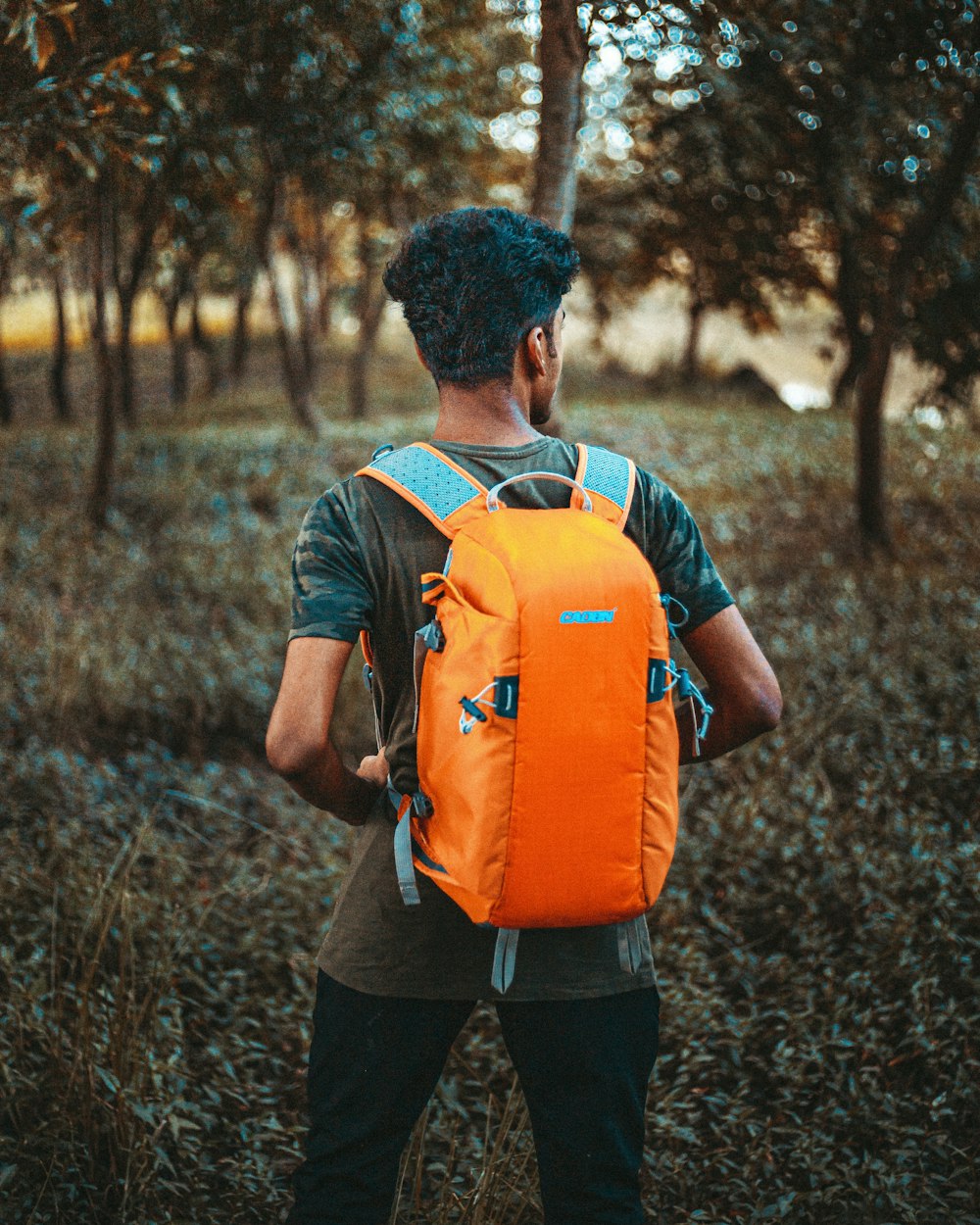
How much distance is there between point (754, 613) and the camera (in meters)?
7.61

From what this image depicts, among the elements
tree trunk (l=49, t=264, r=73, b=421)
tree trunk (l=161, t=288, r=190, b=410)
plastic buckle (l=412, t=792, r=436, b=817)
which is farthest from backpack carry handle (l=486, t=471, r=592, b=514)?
tree trunk (l=161, t=288, r=190, b=410)

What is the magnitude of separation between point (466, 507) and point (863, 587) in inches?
279

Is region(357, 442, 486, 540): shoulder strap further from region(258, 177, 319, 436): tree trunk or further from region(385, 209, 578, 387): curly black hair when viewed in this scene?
region(258, 177, 319, 436): tree trunk

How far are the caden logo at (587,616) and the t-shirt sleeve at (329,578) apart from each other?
1.19 feet

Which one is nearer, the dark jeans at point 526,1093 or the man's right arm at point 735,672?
the dark jeans at point 526,1093

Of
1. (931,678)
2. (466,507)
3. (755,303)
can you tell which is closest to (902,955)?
(931,678)

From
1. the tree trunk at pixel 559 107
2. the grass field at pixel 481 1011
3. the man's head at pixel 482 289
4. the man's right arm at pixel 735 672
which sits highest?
the tree trunk at pixel 559 107

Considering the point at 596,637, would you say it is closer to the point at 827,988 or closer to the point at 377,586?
the point at 377,586

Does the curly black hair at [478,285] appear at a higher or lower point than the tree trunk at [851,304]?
higher

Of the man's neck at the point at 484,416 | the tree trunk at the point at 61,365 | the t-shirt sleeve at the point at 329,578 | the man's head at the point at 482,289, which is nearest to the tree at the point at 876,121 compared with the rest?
the man's head at the point at 482,289

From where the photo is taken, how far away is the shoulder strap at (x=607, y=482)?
5.94 feet

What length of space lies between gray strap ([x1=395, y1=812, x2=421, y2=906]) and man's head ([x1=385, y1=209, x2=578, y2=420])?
756 mm

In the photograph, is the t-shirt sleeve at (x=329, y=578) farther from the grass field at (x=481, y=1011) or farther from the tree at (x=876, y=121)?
the tree at (x=876, y=121)

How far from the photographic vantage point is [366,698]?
6.32 metres
